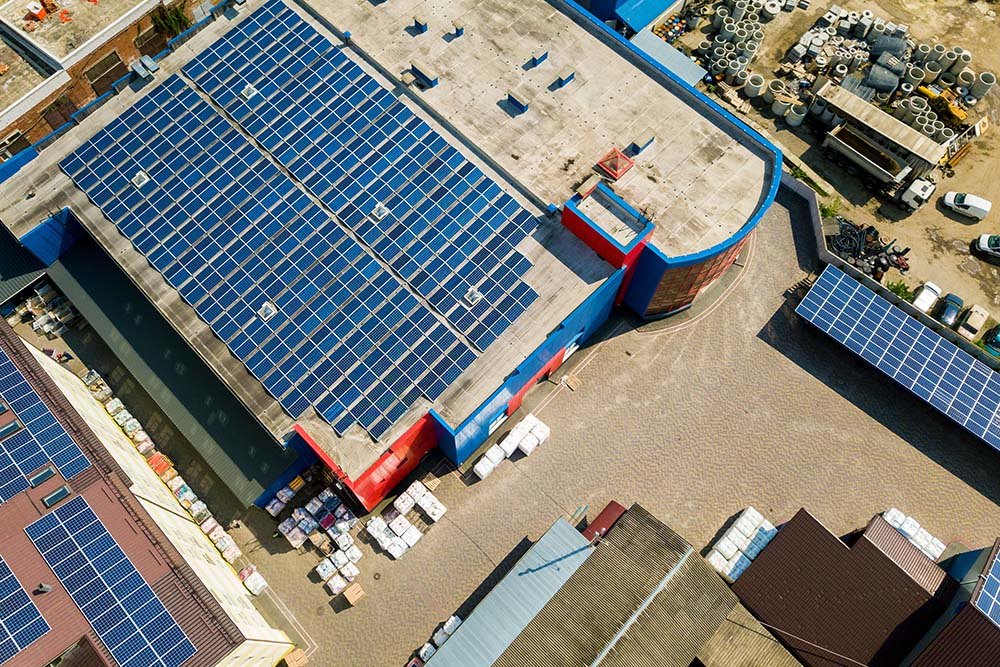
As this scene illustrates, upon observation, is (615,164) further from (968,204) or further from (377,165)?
(968,204)

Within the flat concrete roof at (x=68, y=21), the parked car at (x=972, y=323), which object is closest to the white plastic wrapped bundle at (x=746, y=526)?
the parked car at (x=972, y=323)

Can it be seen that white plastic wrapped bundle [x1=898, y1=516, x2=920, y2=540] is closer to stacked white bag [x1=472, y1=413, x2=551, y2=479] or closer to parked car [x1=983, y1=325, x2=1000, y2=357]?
parked car [x1=983, y1=325, x2=1000, y2=357]

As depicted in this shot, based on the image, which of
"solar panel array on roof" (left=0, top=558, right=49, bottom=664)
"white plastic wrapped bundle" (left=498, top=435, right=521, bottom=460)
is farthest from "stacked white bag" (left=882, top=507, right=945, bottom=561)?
"solar panel array on roof" (left=0, top=558, right=49, bottom=664)

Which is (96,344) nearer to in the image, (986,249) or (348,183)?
(348,183)

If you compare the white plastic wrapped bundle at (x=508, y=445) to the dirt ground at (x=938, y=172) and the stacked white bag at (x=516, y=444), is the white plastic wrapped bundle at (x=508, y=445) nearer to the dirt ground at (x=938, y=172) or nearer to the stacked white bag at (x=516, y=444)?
the stacked white bag at (x=516, y=444)

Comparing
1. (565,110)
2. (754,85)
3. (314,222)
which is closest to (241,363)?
(314,222)
